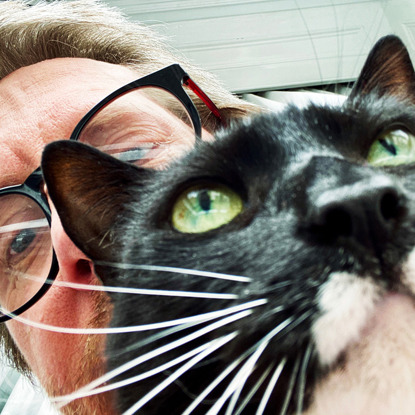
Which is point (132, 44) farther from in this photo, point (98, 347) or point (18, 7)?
point (98, 347)

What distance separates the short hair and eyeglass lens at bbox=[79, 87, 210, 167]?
17 cm

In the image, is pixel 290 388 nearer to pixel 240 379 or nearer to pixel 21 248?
pixel 240 379

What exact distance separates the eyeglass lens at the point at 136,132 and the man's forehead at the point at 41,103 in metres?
0.04

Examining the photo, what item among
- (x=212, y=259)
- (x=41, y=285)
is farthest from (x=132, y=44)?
(x=212, y=259)

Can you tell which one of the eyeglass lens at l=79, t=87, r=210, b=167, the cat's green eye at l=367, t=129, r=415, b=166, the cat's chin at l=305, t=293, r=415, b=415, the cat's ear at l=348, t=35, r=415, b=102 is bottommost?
the eyeglass lens at l=79, t=87, r=210, b=167

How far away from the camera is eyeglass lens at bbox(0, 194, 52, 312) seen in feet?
1.90

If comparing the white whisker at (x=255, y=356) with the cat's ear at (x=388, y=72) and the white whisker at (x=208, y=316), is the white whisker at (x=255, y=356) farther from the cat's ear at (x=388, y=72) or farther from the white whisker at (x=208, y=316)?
the cat's ear at (x=388, y=72)

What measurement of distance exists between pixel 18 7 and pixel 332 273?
0.98 m

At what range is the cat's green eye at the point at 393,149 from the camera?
394mm

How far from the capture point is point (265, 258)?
0.97 feet

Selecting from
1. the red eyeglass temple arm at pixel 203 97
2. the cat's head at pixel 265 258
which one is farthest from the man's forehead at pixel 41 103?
the cat's head at pixel 265 258

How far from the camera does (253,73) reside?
0.96 metres

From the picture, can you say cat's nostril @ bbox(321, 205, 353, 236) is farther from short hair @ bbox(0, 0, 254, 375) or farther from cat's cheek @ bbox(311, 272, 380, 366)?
short hair @ bbox(0, 0, 254, 375)

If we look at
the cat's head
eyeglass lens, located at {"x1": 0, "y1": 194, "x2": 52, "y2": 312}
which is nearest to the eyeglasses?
eyeglass lens, located at {"x1": 0, "y1": 194, "x2": 52, "y2": 312}
